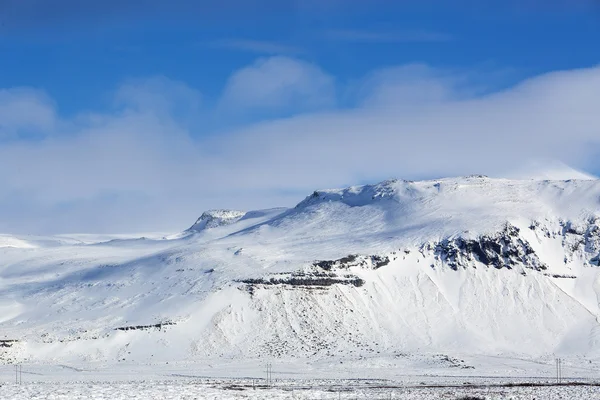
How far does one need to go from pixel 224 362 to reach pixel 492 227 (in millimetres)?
54879

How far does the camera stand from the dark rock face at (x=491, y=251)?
450 feet

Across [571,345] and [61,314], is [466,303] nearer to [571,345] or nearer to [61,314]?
[571,345]

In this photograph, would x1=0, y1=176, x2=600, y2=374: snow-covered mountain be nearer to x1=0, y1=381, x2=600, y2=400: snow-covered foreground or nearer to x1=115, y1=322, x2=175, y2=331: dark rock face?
x1=115, y1=322, x2=175, y2=331: dark rock face

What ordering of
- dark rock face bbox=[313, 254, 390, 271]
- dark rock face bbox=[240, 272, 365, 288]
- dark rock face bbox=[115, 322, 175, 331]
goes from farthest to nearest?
dark rock face bbox=[313, 254, 390, 271] < dark rock face bbox=[240, 272, 365, 288] < dark rock face bbox=[115, 322, 175, 331]

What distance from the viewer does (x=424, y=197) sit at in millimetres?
165375

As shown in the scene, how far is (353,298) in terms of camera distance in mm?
127062

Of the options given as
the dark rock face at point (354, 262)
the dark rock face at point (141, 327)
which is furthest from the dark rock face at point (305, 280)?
the dark rock face at point (141, 327)

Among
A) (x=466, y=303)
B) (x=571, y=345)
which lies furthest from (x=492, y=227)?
(x=571, y=345)

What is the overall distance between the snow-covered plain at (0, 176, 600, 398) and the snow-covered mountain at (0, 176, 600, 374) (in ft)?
0.93

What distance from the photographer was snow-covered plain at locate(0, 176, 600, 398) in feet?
349

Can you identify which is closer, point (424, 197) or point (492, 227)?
point (492, 227)

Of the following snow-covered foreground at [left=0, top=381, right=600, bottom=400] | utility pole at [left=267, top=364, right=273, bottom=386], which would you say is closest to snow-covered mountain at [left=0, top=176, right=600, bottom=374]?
utility pole at [left=267, top=364, right=273, bottom=386]

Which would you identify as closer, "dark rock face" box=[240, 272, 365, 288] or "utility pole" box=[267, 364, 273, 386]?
"utility pole" box=[267, 364, 273, 386]

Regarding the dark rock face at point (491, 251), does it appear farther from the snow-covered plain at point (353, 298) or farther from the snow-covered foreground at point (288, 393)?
the snow-covered foreground at point (288, 393)
